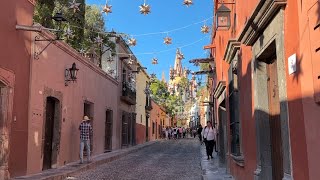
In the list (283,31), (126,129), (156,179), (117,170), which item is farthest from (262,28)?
(126,129)

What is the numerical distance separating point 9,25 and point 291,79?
24.9ft

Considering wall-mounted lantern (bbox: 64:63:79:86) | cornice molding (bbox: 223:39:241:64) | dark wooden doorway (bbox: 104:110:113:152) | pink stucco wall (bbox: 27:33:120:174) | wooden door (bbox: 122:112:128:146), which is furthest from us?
wooden door (bbox: 122:112:128:146)

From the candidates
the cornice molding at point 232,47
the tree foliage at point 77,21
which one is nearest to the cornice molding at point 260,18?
the cornice molding at point 232,47

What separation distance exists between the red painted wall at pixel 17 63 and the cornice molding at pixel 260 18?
19.0 feet

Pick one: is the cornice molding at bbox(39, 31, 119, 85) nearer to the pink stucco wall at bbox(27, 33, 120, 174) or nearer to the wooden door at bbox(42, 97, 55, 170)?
the pink stucco wall at bbox(27, 33, 120, 174)

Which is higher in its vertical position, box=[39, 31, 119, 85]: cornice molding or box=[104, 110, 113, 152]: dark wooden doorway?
box=[39, 31, 119, 85]: cornice molding

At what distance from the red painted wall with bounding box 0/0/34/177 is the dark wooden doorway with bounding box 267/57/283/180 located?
20.4ft

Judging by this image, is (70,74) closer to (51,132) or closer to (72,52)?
(72,52)

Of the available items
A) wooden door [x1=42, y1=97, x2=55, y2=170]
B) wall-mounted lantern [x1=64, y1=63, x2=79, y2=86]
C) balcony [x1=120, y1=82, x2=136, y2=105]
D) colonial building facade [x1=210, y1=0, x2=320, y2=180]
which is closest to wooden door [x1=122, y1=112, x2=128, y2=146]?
balcony [x1=120, y1=82, x2=136, y2=105]

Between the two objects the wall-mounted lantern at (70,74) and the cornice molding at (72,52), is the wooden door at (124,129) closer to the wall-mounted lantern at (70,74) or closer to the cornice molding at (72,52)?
the cornice molding at (72,52)

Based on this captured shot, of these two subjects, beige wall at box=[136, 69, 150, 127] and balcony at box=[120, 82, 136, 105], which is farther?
beige wall at box=[136, 69, 150, 127]

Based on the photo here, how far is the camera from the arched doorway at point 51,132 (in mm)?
13031

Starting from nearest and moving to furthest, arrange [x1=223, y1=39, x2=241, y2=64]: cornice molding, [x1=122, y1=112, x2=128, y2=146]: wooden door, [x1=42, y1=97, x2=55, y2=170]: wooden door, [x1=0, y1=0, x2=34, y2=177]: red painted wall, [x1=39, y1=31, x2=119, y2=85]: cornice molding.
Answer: [x1=223, y1=39, x2=241, y2=64]: cornice molding → [x1=0, y1=0, x2=34, y2=177]: red painted wall → [x1=39, y1=31, x2=119, y2=85]: cornice molding → [x1=42, y1=97, x2=55, y2=170]: wooden door → [x1=122, y1=112, x2=128, y2=146]: wooden door

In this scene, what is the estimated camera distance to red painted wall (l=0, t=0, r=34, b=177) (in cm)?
988
